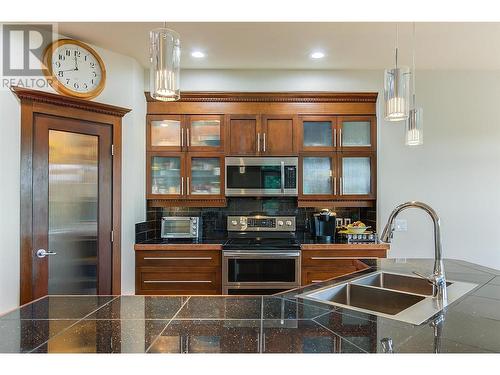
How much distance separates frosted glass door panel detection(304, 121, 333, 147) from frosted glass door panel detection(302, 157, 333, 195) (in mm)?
169

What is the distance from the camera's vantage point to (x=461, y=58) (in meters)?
3.03

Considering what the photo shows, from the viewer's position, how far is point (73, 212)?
254 cm

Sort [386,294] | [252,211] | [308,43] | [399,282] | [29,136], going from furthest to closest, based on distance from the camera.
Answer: [252,211], [308,43], [29,136], [399,282], [386,294]

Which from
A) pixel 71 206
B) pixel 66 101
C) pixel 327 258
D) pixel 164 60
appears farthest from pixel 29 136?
pixel 327 258

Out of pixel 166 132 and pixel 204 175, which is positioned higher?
pixel 166 132

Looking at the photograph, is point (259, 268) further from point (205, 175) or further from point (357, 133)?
point (357, 133)

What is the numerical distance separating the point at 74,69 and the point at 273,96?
72.4 inches

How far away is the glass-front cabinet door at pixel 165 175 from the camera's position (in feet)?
10.7

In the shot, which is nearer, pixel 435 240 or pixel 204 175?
pixel 435 240

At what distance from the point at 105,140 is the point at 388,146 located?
2816 mm

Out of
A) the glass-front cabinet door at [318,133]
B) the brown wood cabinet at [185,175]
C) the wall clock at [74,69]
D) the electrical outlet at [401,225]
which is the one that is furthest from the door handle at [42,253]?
the electrical outlet at [401,225]

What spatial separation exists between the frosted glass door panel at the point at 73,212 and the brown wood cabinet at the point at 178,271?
Answer: 0.44 m

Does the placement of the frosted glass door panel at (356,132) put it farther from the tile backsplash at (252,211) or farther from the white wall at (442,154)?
the tile backsplash at (252,211)
